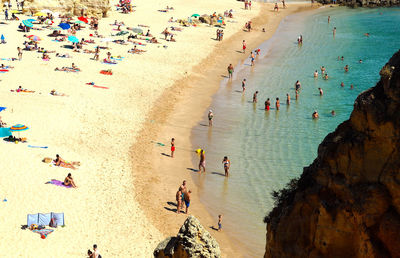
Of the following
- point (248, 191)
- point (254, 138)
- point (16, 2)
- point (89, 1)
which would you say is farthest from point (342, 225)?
point (16, 2)

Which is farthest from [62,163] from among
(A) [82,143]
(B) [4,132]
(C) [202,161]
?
(C) [202,161]

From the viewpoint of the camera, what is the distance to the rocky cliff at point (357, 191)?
21.7ft

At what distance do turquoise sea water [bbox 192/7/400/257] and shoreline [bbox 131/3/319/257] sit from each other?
64 cm

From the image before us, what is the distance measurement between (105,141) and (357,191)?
19761 mm

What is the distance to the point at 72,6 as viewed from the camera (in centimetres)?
5184

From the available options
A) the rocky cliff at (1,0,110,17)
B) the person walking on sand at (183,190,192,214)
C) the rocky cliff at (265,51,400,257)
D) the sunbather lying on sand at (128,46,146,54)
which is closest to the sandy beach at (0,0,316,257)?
the person walking on sand at (183,190,192,214)

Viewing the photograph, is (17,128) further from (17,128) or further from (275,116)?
(275,116)

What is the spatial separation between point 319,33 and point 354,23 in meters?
8.58

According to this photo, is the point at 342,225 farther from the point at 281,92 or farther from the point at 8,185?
the point at 281,92

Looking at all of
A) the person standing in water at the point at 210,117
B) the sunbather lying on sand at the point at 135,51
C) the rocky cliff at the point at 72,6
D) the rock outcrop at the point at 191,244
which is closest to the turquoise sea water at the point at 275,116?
the person standing in water at the point at 210,117

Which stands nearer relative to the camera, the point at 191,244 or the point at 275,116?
the point at 191,244

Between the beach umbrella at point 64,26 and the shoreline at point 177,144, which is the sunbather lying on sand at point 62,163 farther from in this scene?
the beach umbrella at point 64,26

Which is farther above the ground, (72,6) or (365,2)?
(365,2)

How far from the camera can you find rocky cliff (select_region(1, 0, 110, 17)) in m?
49.9
